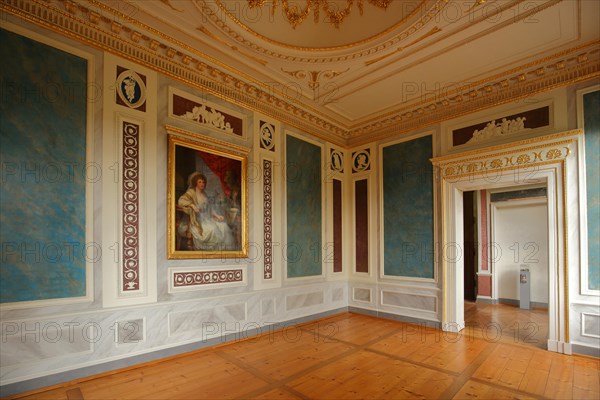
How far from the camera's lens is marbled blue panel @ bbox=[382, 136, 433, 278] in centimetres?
592

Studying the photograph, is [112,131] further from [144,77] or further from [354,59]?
[354,59]

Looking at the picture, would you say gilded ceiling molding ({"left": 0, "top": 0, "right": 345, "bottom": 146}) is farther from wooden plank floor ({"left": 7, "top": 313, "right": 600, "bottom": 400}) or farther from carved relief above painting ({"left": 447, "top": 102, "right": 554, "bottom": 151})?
wooden plank floor ({"left": 7, "top": 313, "right": 600, "bottom": 400})

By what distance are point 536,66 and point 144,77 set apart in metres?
5.50

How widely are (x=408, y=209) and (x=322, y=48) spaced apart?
3.40 metres

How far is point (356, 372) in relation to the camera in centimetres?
375

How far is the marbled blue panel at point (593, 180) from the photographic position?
4.21 metres

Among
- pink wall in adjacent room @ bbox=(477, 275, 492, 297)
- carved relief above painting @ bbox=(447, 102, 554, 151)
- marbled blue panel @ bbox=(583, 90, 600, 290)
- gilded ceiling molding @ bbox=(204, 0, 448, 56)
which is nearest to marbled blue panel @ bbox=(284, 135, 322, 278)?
gilded ceiling molding @ bbox=(204, 0, 448, 56)

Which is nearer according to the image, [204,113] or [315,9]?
[315,9]

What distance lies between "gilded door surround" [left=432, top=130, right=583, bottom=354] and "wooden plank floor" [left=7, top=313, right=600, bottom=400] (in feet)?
1.87

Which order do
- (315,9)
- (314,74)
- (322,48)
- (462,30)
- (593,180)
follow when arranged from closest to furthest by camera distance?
(315,9) → (462,30) → (593,180) → (322,48) → (314,74)

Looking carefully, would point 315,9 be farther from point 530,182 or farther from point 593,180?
point 593,180

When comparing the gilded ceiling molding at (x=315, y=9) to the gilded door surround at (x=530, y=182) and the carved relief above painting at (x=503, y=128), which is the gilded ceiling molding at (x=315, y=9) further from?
the gilded door surround at (x=530, y=182)

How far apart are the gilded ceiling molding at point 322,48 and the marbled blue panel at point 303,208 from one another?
5.78 feet

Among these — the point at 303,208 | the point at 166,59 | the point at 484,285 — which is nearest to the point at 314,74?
the point at 166,59
